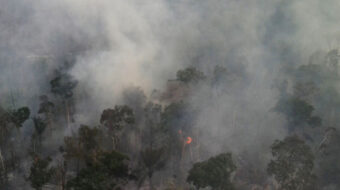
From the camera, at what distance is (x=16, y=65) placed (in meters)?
45.2

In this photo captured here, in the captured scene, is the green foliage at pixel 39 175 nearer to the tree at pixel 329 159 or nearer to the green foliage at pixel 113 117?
the green foliage at pixel 113 117

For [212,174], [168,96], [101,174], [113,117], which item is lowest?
[212,174]

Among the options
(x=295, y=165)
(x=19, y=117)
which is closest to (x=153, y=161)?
(x=295, y=165)

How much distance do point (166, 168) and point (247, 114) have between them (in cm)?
1440

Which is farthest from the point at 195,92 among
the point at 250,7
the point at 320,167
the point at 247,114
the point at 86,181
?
the point at 250,7

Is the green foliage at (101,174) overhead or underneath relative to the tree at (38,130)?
underneath

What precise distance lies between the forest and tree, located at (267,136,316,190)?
77 millimetres

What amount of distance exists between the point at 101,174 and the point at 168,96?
22274 mm

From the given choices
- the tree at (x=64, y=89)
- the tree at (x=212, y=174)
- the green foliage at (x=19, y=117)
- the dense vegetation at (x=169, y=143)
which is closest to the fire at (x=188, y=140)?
the dense vegetation at (x=169, y=143)

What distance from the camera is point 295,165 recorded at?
2311cm

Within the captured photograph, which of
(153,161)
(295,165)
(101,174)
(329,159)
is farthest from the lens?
(329,159)

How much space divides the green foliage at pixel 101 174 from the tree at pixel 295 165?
11.4 metres

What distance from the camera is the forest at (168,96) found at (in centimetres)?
2416

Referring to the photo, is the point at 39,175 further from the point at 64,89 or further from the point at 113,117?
the point at 64,89
